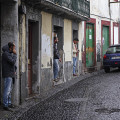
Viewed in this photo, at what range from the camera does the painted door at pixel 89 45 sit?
2242 cm

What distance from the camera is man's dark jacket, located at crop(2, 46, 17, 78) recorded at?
380 inches

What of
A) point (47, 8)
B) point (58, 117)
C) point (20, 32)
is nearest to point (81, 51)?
point (47, 8)

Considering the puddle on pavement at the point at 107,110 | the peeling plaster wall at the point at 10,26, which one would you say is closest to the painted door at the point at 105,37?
the peeling plaster wall at the point at 10,26

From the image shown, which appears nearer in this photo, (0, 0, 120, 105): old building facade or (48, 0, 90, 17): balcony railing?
(0, 0, 120, 105): old building facade

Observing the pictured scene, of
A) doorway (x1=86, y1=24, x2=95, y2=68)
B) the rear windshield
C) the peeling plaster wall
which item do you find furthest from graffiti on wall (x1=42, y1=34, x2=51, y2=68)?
doorway (x1=86, y1=24, x2=95, y2=68)

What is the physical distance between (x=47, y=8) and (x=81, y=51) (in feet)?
22.6

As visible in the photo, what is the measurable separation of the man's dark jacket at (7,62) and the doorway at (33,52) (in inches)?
134

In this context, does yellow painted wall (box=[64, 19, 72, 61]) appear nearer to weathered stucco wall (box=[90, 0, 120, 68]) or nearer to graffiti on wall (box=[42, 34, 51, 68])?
graffiti on wall (box=[42, 34, 51, 68])

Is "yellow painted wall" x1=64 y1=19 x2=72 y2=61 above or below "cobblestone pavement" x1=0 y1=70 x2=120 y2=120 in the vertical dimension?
above

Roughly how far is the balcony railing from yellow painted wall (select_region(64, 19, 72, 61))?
0.72 meters

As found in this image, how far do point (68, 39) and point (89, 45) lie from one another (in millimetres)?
5109

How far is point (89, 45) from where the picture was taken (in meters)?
22.9

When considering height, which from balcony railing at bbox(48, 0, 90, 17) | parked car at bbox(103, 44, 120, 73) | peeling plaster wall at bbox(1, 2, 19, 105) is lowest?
parked car at bbox(103, 44, 120, 73)

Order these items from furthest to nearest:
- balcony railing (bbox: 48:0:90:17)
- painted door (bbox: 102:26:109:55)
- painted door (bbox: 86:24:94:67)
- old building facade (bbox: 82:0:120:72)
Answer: painted door (bbox: 102:26:109:55), old building facade (bbox: 82:0:120:72), painted door (bbox: 86:24:94:67), balcony railing (bbox: 48:0:90:17)
